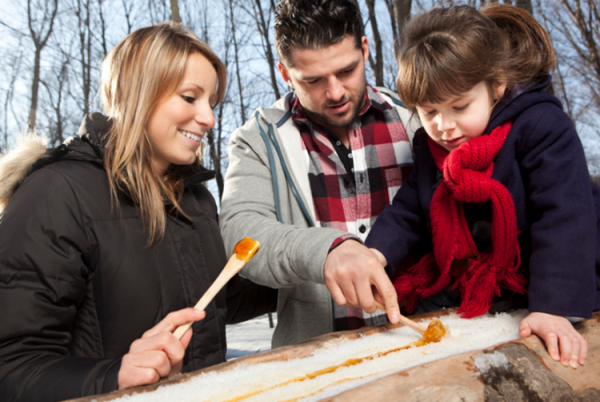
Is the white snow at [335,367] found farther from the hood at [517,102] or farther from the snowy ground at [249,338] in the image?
the snowy ground at [249,338]

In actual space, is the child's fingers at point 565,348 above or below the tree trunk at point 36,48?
below

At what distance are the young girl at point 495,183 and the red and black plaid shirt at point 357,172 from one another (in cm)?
29

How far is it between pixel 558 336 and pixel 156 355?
120 cm

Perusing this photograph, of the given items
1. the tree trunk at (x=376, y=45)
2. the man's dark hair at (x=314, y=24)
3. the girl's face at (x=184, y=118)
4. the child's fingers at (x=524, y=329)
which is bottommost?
the child's fingers at (x=524, y=329)

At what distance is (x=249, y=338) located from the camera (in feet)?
21.9

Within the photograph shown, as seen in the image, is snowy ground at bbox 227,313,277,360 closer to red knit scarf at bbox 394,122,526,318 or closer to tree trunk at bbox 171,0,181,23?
red knit scarf at bbox 394,122,526,318

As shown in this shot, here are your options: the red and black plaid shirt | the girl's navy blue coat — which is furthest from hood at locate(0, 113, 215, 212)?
the girl's navy blue coat

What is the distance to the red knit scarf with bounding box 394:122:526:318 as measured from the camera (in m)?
1.55

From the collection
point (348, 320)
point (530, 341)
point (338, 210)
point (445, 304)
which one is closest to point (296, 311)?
point (348, 320)

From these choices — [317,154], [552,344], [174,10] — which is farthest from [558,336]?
[174,10]

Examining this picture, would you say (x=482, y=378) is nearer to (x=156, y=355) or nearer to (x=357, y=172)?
(x=156, y=355)

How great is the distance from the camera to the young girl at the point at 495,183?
57.1 inches

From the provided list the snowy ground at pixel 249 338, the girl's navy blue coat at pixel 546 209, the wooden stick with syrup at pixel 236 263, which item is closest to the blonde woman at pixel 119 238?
the wooden stick with syrup at pixel 236 263

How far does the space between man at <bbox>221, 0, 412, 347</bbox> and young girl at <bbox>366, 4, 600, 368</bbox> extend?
35 cm
